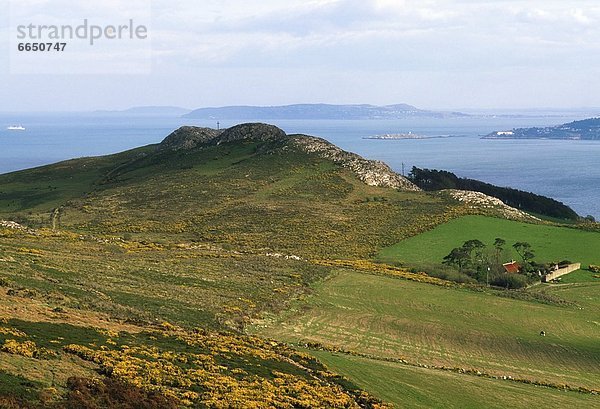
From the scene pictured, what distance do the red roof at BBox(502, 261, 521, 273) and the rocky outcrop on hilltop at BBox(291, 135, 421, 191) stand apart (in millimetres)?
47601

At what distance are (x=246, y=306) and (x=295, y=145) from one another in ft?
290

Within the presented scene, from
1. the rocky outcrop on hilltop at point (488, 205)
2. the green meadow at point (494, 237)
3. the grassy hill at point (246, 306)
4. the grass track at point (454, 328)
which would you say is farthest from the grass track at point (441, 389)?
the rocky outcrop on hilltop at point (488, 205)

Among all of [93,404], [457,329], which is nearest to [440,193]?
[457,329]

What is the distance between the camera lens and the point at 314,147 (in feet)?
434

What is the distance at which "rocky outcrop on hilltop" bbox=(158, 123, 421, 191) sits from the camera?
121938 millimetres

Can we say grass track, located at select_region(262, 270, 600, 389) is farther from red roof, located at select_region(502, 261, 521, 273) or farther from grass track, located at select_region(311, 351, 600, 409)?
red roof, located at select_region(502, 261, 521, 273)

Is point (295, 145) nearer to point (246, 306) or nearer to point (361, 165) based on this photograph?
point (361, 165)

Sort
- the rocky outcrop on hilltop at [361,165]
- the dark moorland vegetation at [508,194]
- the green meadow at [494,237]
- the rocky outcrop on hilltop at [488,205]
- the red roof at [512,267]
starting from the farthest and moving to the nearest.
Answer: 1. the dark moorland vegetation at [508,194]
2. the rocky outcrop on hilltop at [361,165]
3. the rocky outcrop on hilltop at [488,205]
4. the green meadow at [494,237]
5. the red roof at [512,267]

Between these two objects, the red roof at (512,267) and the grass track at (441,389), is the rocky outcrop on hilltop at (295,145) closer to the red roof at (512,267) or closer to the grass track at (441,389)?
the red roof at (512,267)

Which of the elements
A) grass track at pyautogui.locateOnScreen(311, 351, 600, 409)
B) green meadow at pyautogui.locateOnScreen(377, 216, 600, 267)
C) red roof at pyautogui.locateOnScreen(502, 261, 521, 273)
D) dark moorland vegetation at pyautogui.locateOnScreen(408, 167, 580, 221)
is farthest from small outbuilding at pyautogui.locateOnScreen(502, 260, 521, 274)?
dark moorland vegetation at pyautogui.locateOnScreen(408, 167, 580, 221)

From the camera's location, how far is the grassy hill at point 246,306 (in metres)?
27.2

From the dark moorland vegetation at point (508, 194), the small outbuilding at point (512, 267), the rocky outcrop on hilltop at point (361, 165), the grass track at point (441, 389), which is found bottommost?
the small outbuilding at point (512, 267)

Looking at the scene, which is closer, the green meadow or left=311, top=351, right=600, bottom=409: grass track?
left=311, top=351, right=600, bottom=409: grass track

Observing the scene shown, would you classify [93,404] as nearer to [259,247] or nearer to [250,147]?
[259,247]
